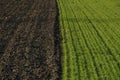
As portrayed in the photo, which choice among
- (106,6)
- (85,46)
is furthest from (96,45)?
(106,6)

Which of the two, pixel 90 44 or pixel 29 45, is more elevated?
pixel 29 45

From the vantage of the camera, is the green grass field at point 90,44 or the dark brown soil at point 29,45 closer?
the dark brown soil at point 29,45

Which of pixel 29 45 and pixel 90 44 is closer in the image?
pixel 29 45

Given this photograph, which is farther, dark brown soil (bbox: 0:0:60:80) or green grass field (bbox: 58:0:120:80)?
green grass field (bbox: 58:0:120:80)
